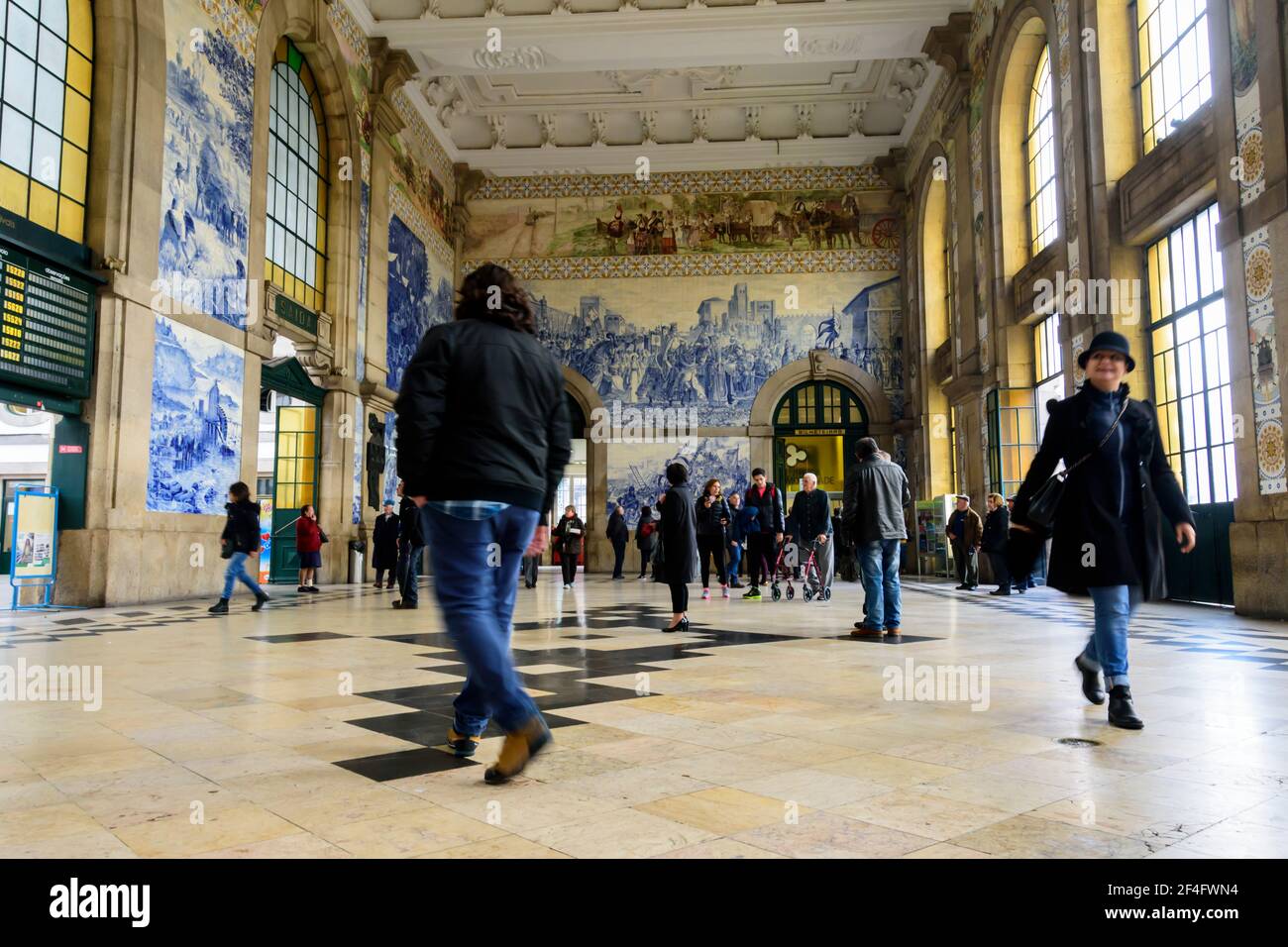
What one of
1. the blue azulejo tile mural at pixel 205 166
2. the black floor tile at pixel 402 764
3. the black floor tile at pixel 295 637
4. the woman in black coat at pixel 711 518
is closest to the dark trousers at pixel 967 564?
the woman in black coat at pixel 711 518

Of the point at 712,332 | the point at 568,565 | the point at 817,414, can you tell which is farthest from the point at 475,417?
the point at 817,414

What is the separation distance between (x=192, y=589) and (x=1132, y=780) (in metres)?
11.4

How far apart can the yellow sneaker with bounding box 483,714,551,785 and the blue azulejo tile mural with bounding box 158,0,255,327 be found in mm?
10689

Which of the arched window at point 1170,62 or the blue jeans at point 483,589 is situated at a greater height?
the arched window at point 1170,62

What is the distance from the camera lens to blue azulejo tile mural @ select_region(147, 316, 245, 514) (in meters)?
11.2

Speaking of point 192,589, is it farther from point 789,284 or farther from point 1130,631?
point 789,284

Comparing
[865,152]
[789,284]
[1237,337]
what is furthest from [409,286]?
[1237,337]

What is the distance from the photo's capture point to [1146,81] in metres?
11.6

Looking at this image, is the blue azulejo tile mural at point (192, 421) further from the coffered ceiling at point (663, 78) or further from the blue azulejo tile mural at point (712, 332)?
the blue azulejo tile mural at point (712, 332)

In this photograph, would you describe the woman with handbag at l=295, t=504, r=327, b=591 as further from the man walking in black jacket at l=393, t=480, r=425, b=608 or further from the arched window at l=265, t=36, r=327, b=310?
the man walking in black jacket at l=393, t=480, r=425, b=608

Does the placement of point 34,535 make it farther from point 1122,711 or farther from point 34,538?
point 1122,711

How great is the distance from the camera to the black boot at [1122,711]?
3504 millimetres

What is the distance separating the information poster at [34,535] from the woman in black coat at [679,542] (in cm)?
656
